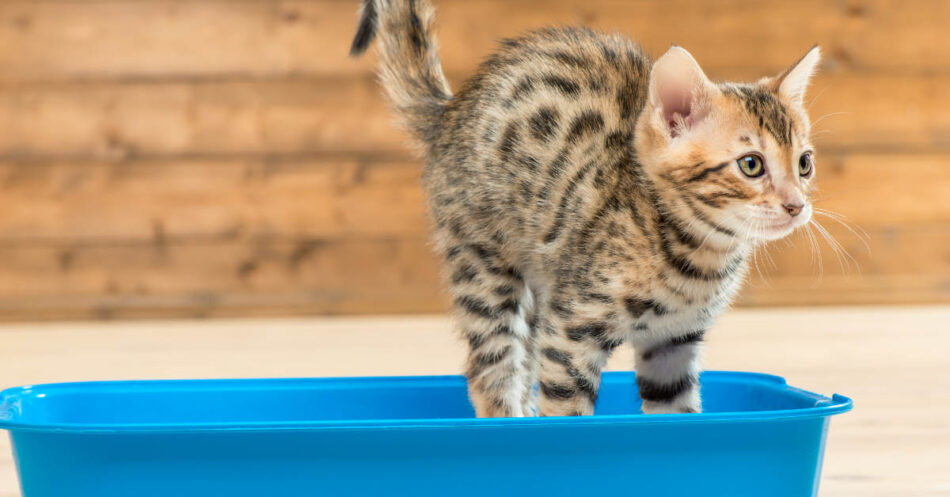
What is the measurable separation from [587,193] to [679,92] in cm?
15

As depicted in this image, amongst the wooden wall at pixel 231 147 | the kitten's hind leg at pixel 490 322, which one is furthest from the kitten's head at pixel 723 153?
the wooden wall at pixel 231 147

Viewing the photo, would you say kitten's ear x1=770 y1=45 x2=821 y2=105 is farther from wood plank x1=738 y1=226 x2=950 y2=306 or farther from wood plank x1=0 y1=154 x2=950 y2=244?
wood plank x1=738 y1=226 x2=950 y2=306

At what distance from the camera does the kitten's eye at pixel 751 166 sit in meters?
1.06

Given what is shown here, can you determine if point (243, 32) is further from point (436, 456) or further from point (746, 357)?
point (436, 456)

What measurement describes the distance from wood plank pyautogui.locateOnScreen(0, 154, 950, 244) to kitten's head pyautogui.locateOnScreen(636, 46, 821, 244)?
70.5 inches

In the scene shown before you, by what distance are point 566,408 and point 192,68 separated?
2.07 m

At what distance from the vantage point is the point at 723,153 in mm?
1065

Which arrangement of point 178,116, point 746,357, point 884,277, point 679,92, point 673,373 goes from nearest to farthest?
point 679,92
point 673,373
point 746,357
point 178,116
point 884,277

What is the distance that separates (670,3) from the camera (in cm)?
292

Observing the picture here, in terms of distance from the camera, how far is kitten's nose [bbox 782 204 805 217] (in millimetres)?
1026

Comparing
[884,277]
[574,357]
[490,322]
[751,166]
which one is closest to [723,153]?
[751,166]

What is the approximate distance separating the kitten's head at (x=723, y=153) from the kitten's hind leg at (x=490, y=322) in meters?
0.27

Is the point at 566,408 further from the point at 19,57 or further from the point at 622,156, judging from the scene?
the point at 19,57

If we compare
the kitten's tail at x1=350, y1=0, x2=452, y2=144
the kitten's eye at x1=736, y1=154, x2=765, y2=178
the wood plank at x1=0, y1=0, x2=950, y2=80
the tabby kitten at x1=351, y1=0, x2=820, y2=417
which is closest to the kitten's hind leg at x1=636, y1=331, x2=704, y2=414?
the tabby kitten at x1=351, y1=0, x2=820, y2=417
